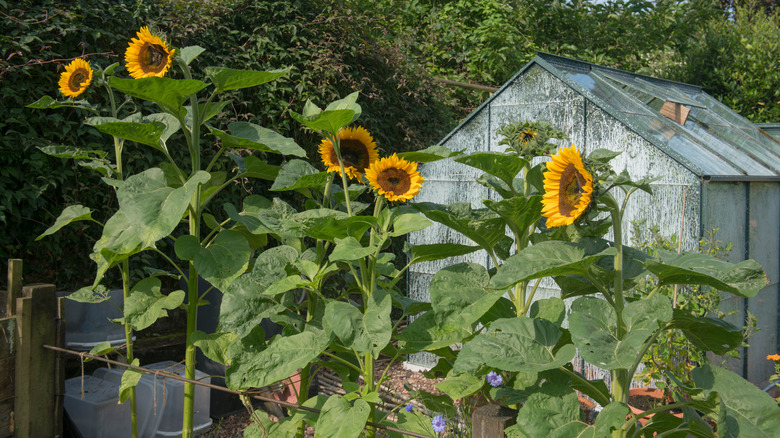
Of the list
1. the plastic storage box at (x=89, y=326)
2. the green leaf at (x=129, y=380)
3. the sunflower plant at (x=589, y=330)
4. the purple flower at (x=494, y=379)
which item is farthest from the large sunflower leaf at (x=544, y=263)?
the plastic storage box at (x=89, y=326)

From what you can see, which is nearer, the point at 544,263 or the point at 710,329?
the point at 544,263

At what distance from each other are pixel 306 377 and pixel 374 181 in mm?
649

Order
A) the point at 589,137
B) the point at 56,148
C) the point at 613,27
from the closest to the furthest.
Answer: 1. the point at 56,148
2. the point at 589,137
3. the point at 613,27

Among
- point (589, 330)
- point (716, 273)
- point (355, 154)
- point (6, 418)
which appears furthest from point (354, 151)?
point (6, 418)

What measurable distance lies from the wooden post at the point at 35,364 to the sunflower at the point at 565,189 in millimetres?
1653

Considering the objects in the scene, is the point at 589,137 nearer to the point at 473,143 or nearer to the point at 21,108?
the point at 473,143

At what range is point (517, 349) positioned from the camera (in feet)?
3.73

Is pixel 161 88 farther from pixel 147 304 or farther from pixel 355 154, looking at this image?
pixel 147 304

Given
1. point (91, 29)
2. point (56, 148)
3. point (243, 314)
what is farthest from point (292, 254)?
point (91, 29)

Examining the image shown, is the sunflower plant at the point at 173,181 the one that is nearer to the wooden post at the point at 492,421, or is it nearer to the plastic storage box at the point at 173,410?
the wooden post at the point at 492,421

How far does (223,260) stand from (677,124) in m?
3.12

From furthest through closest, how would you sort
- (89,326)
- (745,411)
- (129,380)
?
(89,326) < (129,380) < (745,411)

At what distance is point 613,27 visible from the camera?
27.2 ft

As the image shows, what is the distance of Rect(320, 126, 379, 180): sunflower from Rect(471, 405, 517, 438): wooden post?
2.25 feet
